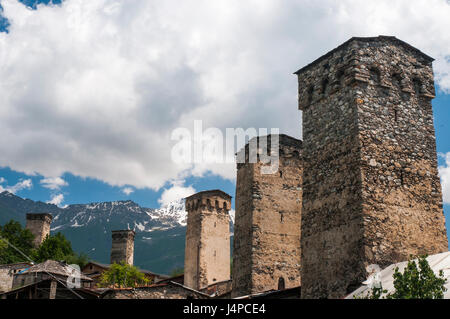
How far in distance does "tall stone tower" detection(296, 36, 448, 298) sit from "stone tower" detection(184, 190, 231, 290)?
24813 mm

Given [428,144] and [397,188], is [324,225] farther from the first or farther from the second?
[428,144]

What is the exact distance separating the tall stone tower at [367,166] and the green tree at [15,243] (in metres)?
43.9

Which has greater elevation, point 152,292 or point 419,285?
point 152,292

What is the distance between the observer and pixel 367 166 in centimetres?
1220

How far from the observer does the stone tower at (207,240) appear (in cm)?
3741

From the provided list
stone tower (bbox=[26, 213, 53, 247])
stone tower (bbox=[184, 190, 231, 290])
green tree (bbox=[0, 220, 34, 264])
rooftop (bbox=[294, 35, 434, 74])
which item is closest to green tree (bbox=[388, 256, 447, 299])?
rooftop (bbox=[294, 35, 434, 74])

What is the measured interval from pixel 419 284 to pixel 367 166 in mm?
3754

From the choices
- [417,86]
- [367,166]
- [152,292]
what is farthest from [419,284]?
[152,292]

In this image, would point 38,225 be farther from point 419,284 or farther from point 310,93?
point 419,284

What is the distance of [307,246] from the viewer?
43.8 feet

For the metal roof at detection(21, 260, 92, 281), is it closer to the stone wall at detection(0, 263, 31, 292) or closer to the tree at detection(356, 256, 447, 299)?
the stone wall at detection(0, 263, 31, 292)

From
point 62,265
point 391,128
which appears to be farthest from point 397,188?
point 62,265
